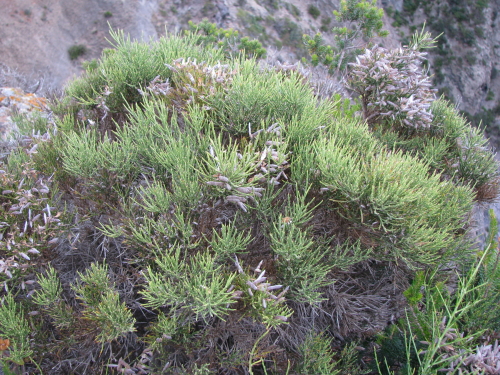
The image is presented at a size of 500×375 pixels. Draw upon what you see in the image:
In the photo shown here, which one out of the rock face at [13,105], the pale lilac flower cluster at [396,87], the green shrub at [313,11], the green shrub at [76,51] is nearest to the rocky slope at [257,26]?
the green shrub at [313,11]

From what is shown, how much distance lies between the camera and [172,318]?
2.00 meters

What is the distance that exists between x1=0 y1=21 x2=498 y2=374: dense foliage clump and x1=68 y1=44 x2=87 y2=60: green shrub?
23605 millimetres

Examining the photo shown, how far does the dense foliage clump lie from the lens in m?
2.04

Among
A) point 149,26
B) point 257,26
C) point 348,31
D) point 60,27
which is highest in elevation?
point 348,31

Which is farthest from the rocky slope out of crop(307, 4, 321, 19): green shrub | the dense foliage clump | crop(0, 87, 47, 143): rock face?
the dense foliage clump

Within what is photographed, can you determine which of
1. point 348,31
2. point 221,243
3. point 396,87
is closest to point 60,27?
point 348,31

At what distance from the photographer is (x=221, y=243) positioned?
2133 millimetres

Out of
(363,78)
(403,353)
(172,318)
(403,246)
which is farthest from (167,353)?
(363,78)

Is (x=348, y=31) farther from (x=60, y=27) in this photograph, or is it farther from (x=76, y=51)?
(x=60, y=27)

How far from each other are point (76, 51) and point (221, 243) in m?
25.4

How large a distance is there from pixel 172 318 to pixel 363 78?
306 centimetres

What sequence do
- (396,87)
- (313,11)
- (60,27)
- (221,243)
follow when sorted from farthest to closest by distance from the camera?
(313,11), (60,27), (396,87), (221,243)

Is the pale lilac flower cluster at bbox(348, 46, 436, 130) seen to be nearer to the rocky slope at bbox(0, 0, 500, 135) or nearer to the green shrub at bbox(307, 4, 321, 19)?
the rocky slope at bbox(0, 0, 500, 135)

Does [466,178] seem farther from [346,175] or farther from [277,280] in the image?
[277,280]
